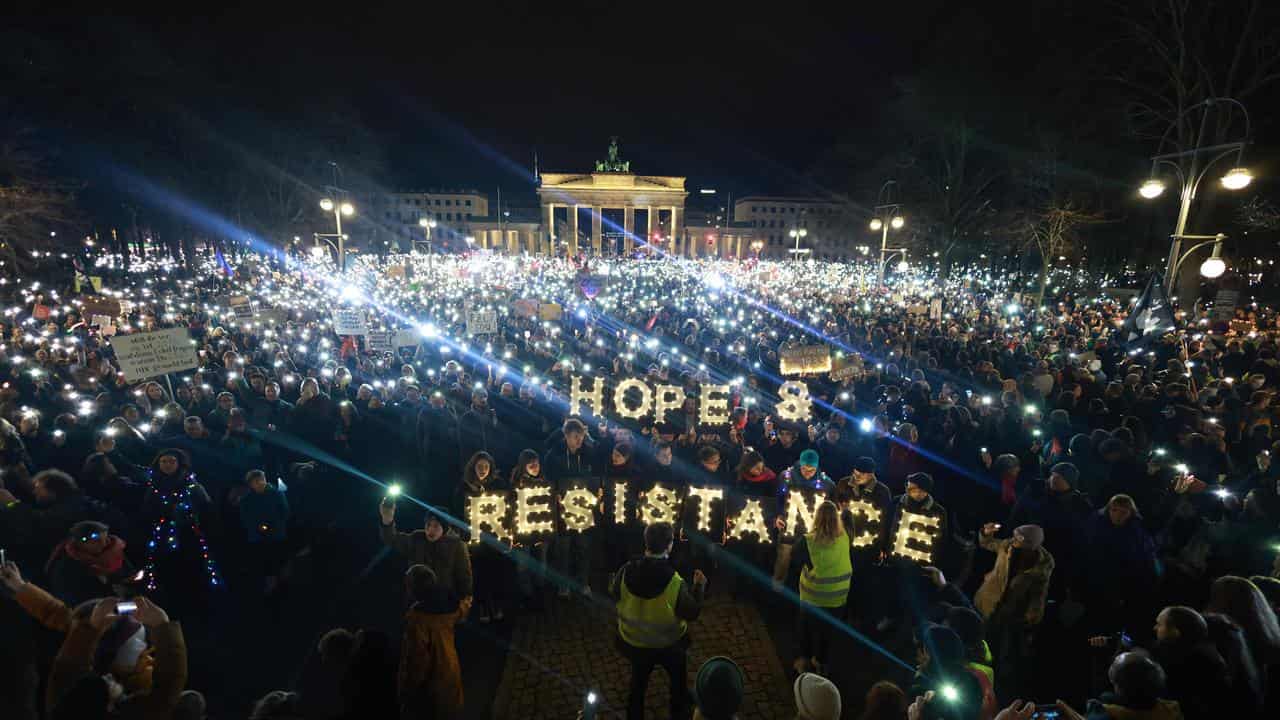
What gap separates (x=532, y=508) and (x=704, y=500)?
1609 millimetres

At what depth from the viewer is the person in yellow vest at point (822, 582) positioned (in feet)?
14.5

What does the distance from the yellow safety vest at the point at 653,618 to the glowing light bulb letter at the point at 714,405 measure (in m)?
4.18

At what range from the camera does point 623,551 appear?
5.85 metres

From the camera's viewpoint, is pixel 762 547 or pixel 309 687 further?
pixel 762 547

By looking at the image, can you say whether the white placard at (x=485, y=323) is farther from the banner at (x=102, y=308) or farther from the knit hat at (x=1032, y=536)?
the knit hat at (x=1032, y=536)

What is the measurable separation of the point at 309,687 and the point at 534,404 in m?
6.48

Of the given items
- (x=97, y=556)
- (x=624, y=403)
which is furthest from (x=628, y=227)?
(x=97, y=556)

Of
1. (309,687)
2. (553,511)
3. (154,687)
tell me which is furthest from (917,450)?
(154,687)

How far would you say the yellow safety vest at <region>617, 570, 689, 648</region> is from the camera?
3.74m

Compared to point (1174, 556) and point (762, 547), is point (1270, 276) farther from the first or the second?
point (762, 547)

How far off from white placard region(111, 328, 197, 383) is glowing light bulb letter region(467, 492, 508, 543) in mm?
5629

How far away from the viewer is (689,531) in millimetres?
5598

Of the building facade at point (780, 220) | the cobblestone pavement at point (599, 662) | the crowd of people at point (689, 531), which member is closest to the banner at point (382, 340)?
the crowd of people at point (689, 531)

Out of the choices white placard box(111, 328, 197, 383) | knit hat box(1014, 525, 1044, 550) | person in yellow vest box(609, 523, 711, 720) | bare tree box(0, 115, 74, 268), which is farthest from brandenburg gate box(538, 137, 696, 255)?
person in yellow vest box(609, 523, 711, 720)
